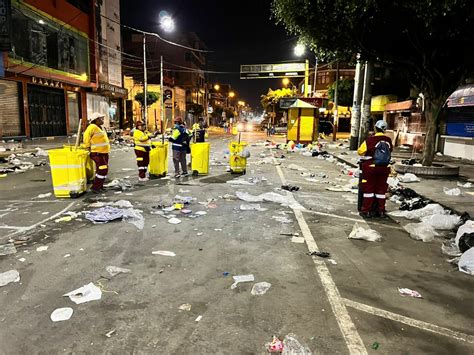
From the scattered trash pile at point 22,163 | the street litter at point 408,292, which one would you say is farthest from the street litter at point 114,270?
the scattered trash pile at point 22,163

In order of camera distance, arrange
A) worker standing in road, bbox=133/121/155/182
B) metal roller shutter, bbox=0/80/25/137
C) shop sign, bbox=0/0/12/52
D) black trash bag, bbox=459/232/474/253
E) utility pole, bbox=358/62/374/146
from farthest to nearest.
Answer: metal roller shutter, bbox=0/80/25/137, utility pole, bbox=358/62/374/146, shop sign, bbox=0/0/12/52, worker standing in road, bbox=133/121/155/182, black trash bag, bbox=459/232/474/253

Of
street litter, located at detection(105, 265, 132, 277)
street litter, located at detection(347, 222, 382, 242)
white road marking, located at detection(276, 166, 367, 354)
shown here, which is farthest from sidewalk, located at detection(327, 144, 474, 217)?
street litter, located at detection(105, 265, 132, 277)

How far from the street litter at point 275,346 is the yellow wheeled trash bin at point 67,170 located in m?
6.38

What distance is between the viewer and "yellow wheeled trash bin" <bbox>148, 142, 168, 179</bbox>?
10.3m

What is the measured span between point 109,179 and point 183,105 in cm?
5418

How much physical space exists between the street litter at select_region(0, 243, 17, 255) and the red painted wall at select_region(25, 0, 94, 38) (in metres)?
22.7

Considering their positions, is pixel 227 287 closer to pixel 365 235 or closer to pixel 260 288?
pixel 260 288

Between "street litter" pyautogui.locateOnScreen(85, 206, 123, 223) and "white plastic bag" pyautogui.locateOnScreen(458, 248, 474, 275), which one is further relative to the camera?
"street litter" pyautogui.locateOnScreen(85, 206, 123, 223)

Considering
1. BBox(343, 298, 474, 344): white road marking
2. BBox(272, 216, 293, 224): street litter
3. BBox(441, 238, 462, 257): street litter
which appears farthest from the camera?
BBox(272, 216, 293, 224): street litter

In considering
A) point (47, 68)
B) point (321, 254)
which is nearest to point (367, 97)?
point (321, 254)

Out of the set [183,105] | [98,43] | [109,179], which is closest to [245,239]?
[109,179]

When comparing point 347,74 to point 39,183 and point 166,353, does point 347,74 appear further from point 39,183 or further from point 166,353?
point 166,353

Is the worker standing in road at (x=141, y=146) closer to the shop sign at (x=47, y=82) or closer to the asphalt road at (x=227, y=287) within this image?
the asphalt road at (x=227, y=287)

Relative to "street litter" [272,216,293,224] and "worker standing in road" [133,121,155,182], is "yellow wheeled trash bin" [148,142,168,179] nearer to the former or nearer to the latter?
"worker standing in road" [133,121,155,182]
